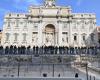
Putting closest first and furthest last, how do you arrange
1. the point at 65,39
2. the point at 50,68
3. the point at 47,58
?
the point at 50,68 → the point at 47,58 → the point at 65,39

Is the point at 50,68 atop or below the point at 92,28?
below

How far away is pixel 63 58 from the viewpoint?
42750 mm

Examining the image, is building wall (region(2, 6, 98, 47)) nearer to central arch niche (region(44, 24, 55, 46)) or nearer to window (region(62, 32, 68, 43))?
window (region(62, 32, 68, 43))

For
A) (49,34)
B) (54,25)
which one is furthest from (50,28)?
(49,34)

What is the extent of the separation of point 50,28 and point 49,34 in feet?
5.76

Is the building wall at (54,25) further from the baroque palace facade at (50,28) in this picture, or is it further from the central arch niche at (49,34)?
the central arch niche at (49,34)

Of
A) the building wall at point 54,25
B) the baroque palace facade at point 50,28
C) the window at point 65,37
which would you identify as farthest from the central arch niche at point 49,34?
the window at point 65,37

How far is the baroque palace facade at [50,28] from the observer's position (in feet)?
214

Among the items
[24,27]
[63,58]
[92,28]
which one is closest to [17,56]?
[63,58]

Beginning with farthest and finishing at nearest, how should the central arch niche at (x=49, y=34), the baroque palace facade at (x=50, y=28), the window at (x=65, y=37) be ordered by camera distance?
the central arch niche at (x=49, y=34) → the window at (x=65, y=37) → the baroque palace facade at (x=50, y=28)

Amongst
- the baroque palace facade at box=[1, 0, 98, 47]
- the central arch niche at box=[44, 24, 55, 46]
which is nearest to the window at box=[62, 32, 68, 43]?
the baroque palace facade at box=[1, 0, 98, 47]

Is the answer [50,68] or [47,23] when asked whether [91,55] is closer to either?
[50,68]

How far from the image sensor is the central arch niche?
66.1 metres

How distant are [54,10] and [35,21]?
5.91m
